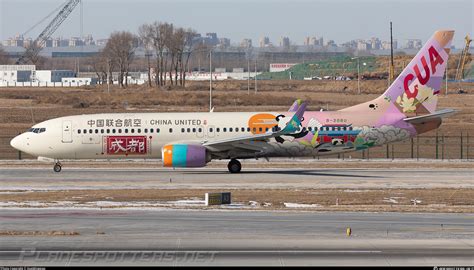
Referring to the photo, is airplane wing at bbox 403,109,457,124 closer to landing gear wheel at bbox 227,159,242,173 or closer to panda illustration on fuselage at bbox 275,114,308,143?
panda illustration on fuselage at bbox 275,114,308,143

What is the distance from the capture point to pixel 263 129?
51594mm

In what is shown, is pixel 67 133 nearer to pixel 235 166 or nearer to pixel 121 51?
pixel 235 166

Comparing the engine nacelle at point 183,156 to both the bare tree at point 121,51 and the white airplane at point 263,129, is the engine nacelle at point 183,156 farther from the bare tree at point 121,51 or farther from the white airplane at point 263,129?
the bare tree at point 121,51

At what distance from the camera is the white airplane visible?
168 ft

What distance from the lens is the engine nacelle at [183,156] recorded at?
4941 cm

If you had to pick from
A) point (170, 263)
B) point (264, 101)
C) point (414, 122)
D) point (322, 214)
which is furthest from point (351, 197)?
point (264, 101)

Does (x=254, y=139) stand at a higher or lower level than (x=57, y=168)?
higher

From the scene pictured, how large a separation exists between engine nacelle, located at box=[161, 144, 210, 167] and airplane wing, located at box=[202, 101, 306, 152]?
1011 mm

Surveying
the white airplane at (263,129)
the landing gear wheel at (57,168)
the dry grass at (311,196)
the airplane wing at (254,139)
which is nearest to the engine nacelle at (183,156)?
the white airplane at (263,129)

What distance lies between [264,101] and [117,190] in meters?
69.0

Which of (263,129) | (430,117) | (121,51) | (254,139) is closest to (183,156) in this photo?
(254,139)

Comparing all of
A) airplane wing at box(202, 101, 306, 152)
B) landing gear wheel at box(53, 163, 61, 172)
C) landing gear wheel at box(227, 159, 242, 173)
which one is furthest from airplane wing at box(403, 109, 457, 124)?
landing gear wheel at box(53, 163, 61, 172)

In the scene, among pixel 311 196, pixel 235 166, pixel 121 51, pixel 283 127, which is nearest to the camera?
pixel 311 196

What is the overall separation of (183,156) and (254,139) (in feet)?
13.6
